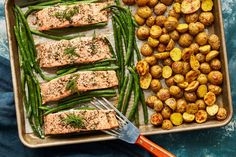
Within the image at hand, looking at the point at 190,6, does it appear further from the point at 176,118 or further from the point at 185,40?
the point at 176,118

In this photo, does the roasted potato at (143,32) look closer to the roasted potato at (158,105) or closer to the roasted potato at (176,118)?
the roasted potato at (158,105)

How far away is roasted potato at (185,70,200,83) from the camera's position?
3.86m

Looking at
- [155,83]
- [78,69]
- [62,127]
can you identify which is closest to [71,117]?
[62,127]

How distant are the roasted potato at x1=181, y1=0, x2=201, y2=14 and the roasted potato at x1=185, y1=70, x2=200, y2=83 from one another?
0.44 metres

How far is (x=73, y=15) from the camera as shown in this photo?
12.9ft

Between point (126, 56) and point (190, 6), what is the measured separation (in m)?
0.59

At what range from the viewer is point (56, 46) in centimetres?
393

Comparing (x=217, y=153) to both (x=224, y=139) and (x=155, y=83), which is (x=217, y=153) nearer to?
(x=224, y=139)

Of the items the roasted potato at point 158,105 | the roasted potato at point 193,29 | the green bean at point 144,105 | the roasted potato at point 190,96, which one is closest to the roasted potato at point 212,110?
the roasted potato at point 190,96

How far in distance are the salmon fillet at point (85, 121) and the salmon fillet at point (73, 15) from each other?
2.15 ft

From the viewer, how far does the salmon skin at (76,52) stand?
3920mm

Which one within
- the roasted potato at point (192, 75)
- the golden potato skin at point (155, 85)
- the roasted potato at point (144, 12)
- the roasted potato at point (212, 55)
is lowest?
the golden potato skin at point (155, 85)

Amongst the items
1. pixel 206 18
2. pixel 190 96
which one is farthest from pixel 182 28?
pixel 190 96

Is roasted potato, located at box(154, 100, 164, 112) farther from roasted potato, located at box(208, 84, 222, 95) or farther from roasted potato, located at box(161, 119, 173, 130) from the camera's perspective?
roasted potato, located at box(208, 84, 222, 95)
